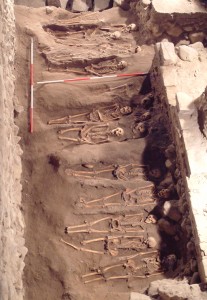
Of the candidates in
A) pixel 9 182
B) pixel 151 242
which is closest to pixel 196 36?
pixel 151 242

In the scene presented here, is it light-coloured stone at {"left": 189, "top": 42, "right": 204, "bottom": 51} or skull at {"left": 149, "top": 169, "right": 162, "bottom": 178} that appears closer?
skull at {"left": 149, "top": 169, "right": 162, "bottom": 178}

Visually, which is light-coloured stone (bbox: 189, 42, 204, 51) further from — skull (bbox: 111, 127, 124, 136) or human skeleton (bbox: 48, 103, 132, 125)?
skull (bbox: 111, 127, 124, 136)

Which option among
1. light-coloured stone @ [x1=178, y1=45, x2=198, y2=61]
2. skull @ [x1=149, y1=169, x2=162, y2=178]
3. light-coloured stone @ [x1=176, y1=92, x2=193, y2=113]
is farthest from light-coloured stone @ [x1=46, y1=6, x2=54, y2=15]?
skull @ [x1=149, y1=169, x2=162, y2=178]

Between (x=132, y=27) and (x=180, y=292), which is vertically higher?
(x=132, y=27)

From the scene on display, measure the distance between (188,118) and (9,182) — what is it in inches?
82.6

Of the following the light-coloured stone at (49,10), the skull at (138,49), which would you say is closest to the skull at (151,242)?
the skull at (138,49)

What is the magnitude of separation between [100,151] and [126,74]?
1.31m

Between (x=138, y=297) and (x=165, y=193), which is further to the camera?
(x=165, y=193)

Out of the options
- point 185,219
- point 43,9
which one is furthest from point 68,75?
point 185,219

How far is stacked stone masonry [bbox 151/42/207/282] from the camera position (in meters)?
3.85

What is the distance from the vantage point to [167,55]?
4.86 metres

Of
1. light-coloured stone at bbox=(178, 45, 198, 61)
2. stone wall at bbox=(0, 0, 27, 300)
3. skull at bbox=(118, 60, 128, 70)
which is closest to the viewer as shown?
stone wall at bbox=(0, 0, 27, 300)

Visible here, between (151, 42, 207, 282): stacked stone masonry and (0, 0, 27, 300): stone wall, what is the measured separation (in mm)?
1791

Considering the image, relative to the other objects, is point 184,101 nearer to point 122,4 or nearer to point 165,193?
point 165,193
